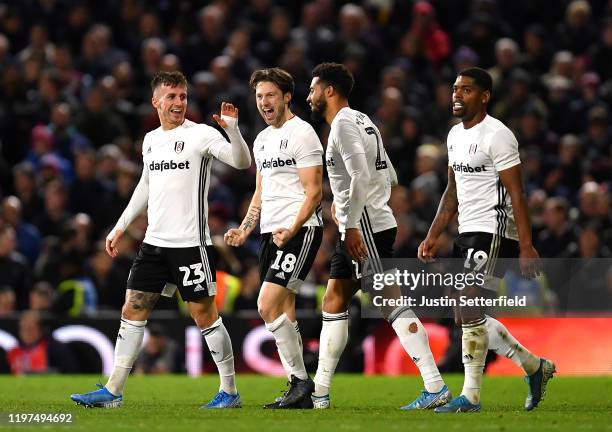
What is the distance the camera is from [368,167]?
9539mm

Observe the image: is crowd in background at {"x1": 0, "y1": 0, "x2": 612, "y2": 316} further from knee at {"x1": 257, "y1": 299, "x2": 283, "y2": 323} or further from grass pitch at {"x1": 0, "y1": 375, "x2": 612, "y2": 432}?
knee at {"x1": 257, "y1": 299, "x2": 283, "y2": 323}

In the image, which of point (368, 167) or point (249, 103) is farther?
point (249, 103)

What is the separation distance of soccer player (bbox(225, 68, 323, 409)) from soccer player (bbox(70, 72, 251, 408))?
0.88ft

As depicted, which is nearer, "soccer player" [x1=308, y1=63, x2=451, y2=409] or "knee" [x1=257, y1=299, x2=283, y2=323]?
"soccer player" [x1=308, y1=63, x2=451, y2=409]

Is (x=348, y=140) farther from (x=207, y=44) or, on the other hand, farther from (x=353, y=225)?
(x=207, y=44)

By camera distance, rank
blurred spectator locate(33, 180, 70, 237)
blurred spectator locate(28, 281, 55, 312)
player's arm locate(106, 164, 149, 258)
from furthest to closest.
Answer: blurred spectator locate(33, 180, 70, 237), blurred spectator locate(28, 281, 55, 312), player's arm locate(106, 164, 149, 258)

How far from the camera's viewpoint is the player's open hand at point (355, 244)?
9312mm

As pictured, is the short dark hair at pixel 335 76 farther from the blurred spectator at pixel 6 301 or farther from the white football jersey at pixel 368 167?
the blurred spectator at pixel 6 301

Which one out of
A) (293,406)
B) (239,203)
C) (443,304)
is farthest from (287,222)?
(239,203)

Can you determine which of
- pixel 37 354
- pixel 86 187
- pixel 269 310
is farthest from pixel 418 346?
pixel 86 187

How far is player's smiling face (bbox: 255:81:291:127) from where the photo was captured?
977 centimetres

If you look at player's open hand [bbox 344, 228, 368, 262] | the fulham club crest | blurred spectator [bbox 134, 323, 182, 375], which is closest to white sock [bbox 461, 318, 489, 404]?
player's open hand [bbox 344, 228, 368, 262]

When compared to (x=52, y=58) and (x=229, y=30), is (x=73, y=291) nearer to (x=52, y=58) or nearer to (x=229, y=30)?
(x=52, y=58)

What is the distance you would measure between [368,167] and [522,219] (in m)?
1.17
